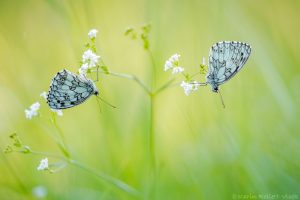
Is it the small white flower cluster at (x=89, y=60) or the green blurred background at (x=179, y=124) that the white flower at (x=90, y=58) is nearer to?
the small white flower cluster at (x=89, y=60)

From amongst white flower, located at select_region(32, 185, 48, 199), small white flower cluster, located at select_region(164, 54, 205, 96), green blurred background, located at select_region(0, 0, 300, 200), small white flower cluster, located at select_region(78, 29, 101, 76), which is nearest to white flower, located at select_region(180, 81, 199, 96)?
small white flower cluster, located at select_region(164, 54, 205, 96)

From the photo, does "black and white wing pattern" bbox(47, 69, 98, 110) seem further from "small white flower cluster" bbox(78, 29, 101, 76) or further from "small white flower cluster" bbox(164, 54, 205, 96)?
"small white flower cluster" bbox(164, 54, 205, 96)

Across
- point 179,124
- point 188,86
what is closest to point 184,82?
point 188,86

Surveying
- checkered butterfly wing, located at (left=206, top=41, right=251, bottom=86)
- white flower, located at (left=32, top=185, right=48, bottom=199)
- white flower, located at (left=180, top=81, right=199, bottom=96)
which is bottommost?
white flower, located at (left=32, top=185, right=48, bottom=199)

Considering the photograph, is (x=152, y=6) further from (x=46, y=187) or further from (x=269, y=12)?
(x=269, y=12)

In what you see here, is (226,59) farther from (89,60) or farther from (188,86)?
(89,60)

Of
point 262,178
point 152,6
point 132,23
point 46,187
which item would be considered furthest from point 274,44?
point 132,23

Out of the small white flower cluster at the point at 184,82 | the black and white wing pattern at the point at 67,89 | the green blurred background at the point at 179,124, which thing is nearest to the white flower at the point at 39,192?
the green blurred background at the point at 179,124
